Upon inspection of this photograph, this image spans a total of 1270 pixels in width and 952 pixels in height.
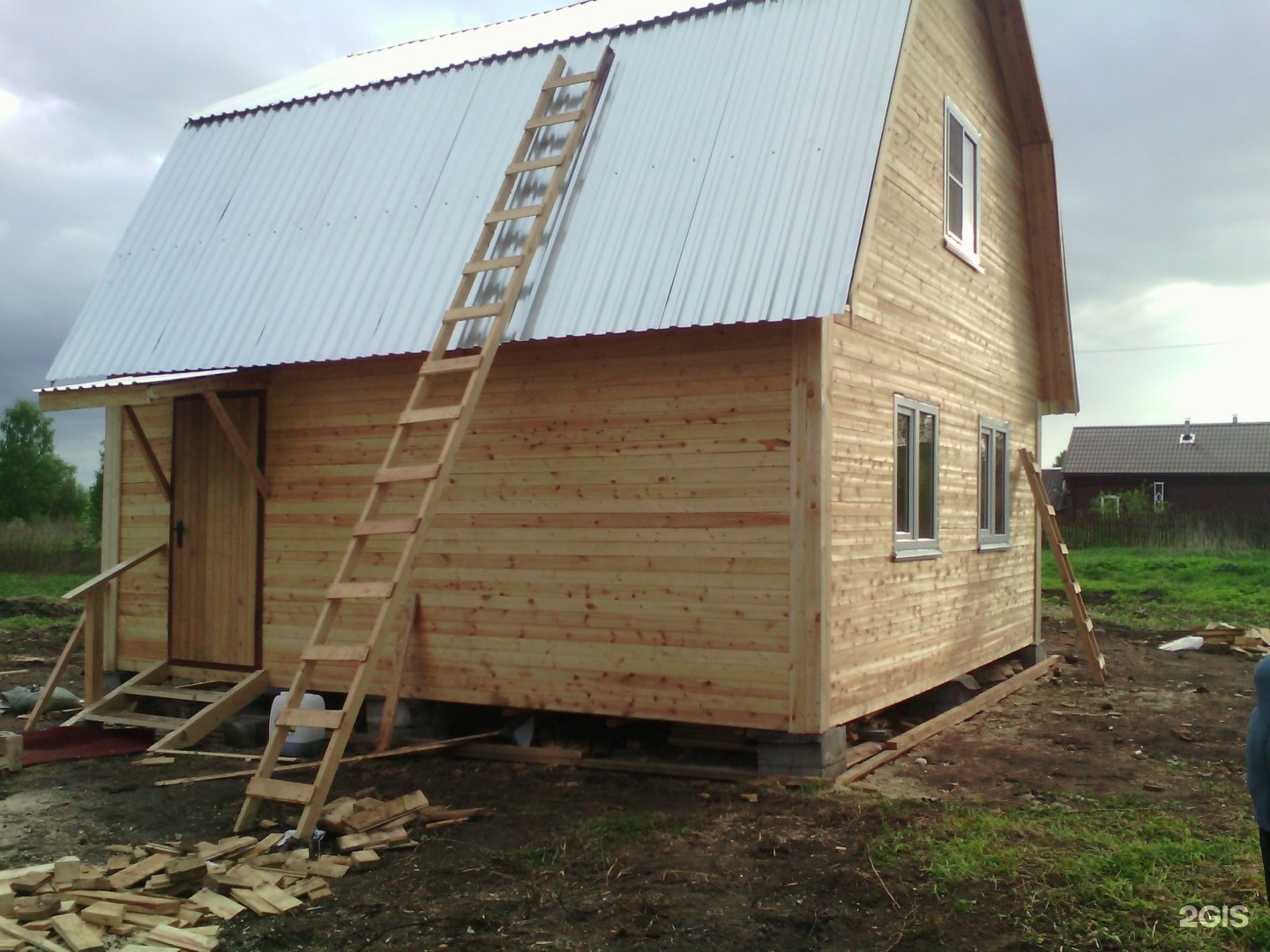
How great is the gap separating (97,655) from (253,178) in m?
4.92

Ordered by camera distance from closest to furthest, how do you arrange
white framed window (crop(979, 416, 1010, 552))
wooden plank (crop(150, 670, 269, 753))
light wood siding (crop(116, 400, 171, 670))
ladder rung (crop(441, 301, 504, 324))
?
ladder rung (crop(441, 301, 504, 324)) < wooden plank (crop(150, 670, 269, 753)) < light wood siding (crop(116, 400, 171, 670)) < white framed window (crop(979, 416, 1010, 552))

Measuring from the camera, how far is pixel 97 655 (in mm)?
10547

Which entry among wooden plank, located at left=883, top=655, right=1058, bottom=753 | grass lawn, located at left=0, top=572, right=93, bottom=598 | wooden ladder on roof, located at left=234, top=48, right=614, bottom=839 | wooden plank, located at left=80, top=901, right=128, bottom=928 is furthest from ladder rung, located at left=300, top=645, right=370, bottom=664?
grass lawn, located at left=0, top=572, right=93, bottom=598

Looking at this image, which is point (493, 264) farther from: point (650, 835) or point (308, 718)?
point (650, 835)

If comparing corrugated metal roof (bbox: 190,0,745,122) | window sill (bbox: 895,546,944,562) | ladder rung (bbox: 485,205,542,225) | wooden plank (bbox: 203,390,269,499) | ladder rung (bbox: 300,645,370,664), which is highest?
corrugated metal roof (bbox: 190,0,745,122)

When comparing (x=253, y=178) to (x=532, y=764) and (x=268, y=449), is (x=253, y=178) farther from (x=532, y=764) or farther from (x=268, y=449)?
(x=532, y=764)

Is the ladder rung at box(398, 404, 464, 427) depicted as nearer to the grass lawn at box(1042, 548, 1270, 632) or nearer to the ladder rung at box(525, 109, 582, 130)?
the ladder rung at box(525, 109, 582, 130)

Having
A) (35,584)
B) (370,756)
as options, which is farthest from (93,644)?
(35,584)

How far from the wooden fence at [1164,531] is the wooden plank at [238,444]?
2808 cm

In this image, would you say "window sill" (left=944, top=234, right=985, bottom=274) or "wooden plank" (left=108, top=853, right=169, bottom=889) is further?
"window sill" (left=944, top=234, right=985, bottom=274)

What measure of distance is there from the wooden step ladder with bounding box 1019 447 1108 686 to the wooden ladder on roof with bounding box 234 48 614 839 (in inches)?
285

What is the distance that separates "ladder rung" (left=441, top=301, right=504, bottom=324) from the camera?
834 centimetres

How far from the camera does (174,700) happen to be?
1055 centimetres

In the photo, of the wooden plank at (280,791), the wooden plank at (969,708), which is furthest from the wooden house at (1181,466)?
the wooden plank at (280,791)
